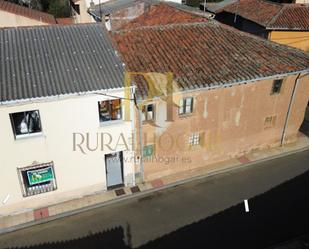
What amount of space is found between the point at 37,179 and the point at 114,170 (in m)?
4.01

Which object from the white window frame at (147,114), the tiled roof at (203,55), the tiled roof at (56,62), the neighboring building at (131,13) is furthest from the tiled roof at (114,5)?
the white window frame at (147,114)

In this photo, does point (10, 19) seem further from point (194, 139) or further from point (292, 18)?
point (292, 18)

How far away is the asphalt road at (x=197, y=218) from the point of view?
602 inches

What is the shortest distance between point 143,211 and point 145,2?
63.9 ft

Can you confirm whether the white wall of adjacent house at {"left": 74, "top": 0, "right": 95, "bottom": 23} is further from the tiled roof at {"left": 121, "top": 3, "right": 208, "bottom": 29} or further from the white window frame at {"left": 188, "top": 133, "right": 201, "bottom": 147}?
the white window frame at {"left": 188, "top": 133, "right": 201, "bottom": 147}

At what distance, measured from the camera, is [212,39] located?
20781 millimetres

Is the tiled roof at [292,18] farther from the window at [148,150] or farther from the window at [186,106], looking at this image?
the window at [148,150]

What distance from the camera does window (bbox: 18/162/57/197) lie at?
15.6 meters

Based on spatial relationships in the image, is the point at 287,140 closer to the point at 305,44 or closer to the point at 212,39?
the point at 212,39

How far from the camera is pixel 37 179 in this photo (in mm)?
15867

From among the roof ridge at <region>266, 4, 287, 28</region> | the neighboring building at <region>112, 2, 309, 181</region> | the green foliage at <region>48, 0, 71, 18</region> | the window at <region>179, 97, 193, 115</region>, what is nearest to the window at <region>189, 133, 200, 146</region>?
the neighboring building at <region>112, 2, 309, 181</region>

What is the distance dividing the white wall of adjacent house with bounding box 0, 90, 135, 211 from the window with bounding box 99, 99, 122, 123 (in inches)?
10.7

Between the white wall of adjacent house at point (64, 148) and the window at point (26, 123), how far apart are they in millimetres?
250

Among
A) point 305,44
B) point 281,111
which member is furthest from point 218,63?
point 305,44
